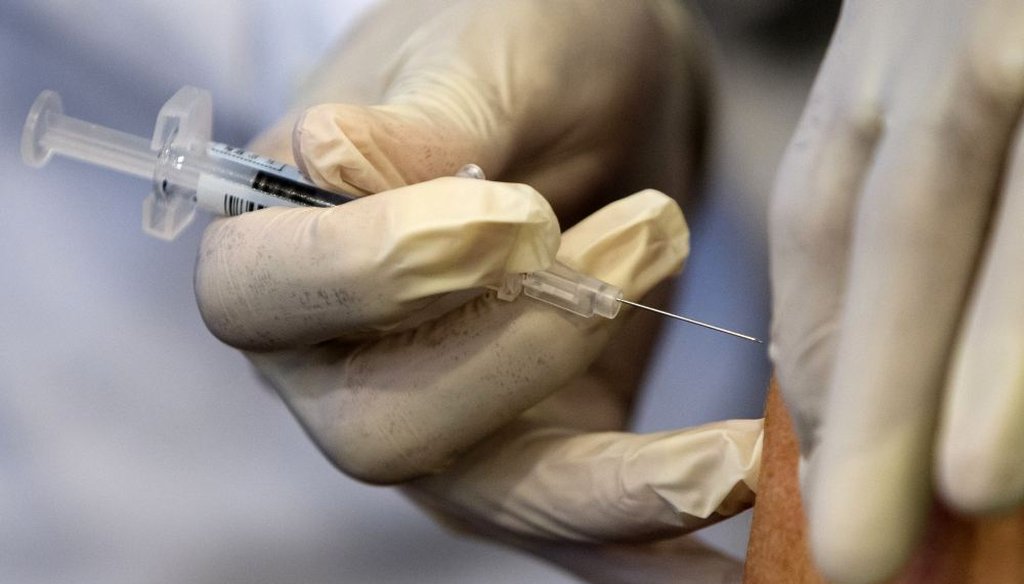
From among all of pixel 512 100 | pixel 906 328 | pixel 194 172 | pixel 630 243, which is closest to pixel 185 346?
pixel 194 172

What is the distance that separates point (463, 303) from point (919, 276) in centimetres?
43

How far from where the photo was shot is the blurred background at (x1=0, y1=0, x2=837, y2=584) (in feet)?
3.46

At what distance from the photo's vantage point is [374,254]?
2.15ft

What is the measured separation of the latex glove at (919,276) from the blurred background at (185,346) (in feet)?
2.07

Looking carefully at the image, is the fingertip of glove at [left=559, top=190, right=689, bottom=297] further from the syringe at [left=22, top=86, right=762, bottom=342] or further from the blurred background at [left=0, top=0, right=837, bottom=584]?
the blurred background at [left=0, top=0, right=837, bottom=584]

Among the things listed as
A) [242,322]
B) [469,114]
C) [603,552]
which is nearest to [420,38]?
[469,114]

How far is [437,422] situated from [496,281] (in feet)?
0.46

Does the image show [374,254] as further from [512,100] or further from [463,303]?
[512,100]

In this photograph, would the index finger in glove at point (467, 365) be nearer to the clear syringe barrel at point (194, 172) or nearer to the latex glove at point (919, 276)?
the clear syringe barrel at point (194, 172)

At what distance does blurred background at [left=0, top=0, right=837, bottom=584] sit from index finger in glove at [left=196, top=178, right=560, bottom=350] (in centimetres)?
39

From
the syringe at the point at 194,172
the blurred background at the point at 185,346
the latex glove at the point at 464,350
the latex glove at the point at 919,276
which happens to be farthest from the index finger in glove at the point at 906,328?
the blurred background at the point at 185,346

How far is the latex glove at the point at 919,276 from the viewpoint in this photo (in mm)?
354

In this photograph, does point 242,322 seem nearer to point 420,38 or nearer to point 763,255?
point 420,38

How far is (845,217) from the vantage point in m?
0.43
